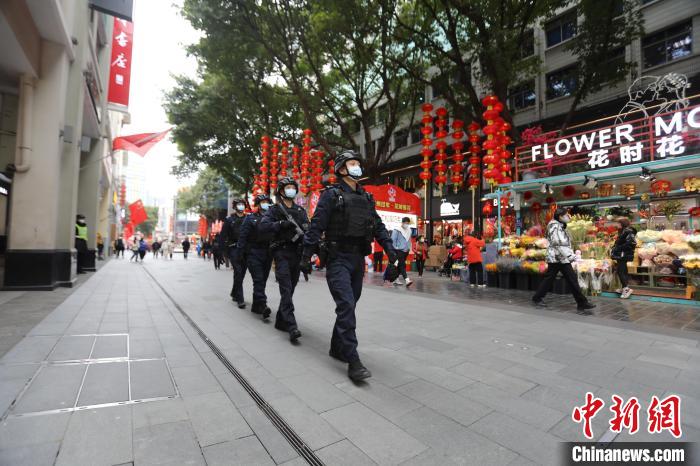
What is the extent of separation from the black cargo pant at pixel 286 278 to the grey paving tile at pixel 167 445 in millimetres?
2196

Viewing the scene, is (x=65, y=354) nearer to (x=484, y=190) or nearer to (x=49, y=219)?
(x=49, y=219)

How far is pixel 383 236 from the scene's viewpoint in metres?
3.77

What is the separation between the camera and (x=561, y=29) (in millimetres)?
15734

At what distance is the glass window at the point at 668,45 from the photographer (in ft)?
40.8

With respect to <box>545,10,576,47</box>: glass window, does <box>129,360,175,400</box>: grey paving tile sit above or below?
below

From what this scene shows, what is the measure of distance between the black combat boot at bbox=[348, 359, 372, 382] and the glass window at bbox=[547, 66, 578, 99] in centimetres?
1667

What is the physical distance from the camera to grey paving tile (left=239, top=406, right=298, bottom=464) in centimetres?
197

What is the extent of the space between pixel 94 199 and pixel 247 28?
29.2ft

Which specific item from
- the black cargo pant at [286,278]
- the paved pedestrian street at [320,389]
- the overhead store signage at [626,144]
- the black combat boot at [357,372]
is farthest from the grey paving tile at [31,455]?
the overhead store signage at [626,144]

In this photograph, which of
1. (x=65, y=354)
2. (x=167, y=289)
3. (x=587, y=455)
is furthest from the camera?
(x=167, y=289)

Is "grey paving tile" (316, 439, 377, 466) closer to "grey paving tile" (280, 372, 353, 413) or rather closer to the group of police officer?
"grey paving tile" (280, 372, 353, 413)

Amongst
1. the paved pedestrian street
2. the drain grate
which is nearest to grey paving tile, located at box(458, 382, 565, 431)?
the paved pedestrian street

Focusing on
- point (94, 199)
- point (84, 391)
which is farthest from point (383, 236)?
point (94, 199)

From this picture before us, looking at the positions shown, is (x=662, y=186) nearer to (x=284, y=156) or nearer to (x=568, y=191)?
(x=568, y=191)
